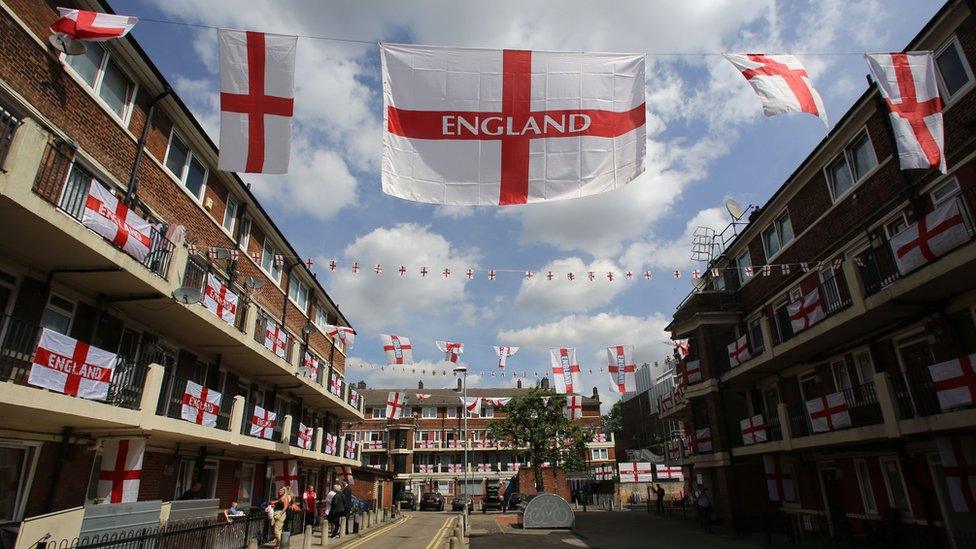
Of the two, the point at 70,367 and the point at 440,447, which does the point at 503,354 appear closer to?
the point at 70,367

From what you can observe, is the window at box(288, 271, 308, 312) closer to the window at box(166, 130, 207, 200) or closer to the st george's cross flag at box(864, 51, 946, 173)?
the window at box(166, 130, 207, 200)

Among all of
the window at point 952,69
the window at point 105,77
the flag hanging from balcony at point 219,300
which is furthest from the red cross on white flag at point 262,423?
the window at point 952,69

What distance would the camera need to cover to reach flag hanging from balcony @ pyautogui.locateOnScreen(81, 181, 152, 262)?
9.62 meters

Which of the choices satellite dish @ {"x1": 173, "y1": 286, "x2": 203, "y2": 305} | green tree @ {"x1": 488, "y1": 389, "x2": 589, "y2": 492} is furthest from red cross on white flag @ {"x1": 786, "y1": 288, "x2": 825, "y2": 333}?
green tree @ {"x1": 488, "y1": 389, "x2": 589, "y2": 492}

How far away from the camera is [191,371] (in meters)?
16.1

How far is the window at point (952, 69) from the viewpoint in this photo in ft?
38.0

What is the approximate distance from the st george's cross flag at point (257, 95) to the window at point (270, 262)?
596 inches

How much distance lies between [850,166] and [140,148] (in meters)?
19.3

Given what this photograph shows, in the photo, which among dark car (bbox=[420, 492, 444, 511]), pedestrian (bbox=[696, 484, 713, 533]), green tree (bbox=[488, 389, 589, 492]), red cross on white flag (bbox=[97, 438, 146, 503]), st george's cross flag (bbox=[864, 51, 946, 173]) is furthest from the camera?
green tree (bbox=[488, 389, 589, 492])

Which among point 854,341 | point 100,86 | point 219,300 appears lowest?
point 854,341

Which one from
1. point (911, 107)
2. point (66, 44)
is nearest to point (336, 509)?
point (66, 44)

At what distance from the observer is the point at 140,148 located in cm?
1275

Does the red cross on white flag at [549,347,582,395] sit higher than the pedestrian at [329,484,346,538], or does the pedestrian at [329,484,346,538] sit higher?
the red cross on white flag at [549,347,582,395]

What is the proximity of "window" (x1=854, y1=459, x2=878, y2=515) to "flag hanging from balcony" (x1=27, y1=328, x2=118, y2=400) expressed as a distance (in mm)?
19685
